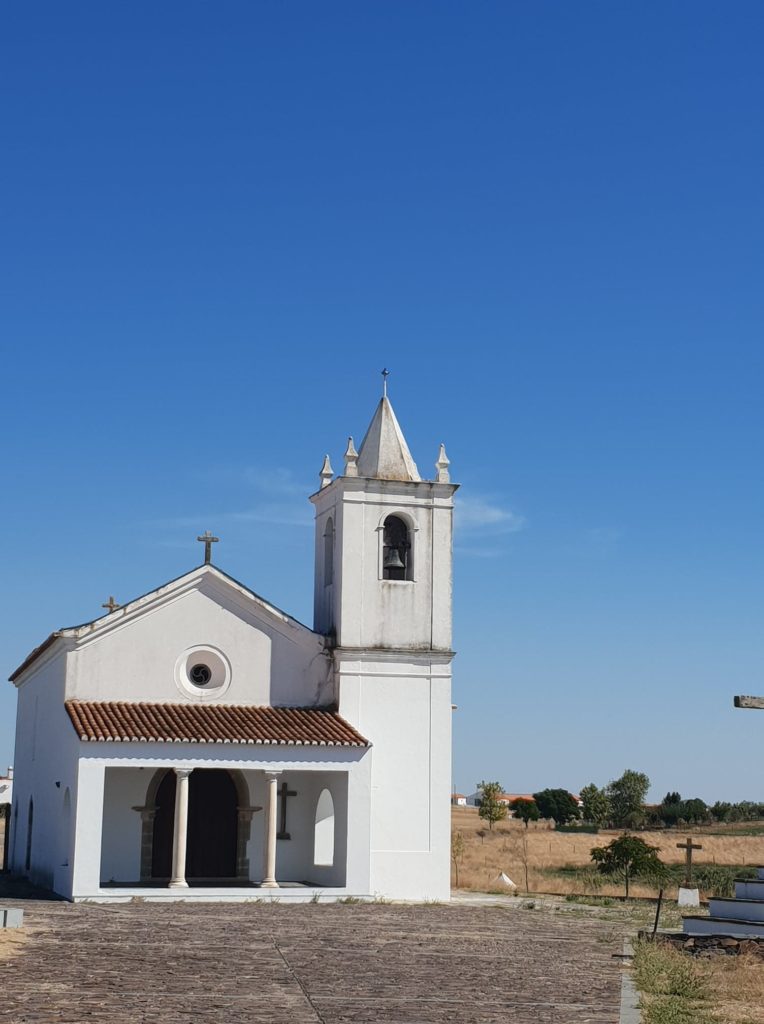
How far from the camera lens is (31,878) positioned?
99.6 feet

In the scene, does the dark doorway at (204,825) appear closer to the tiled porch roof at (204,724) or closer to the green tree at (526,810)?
the tiled porch roof at (204,724)

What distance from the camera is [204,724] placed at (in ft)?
87.1

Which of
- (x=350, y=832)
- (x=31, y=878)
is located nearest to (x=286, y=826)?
(x=350, y=832)

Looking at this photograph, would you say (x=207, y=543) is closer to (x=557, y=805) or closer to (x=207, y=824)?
(x=207, y=824)

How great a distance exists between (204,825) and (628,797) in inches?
2451

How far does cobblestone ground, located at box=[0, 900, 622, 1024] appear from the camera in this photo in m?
12.4

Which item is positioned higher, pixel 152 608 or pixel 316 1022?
pixel 152 608

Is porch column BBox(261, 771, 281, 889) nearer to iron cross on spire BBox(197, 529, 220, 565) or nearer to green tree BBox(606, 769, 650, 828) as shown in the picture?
iron cross on spire BBox(197, 529, 220, 565)

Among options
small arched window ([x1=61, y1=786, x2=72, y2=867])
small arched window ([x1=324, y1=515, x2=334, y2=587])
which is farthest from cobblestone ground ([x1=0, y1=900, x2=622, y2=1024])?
small arched window ([x1=324, y1=515, x2=334, y2=587])

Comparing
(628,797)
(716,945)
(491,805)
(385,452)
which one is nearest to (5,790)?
(491,805)

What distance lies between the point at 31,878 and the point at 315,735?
27.7ft

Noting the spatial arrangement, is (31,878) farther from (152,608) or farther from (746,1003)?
(746,1003)

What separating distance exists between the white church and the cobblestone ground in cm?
342

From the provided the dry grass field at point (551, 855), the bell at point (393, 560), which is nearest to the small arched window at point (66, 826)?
the bell at point (393, 560)
